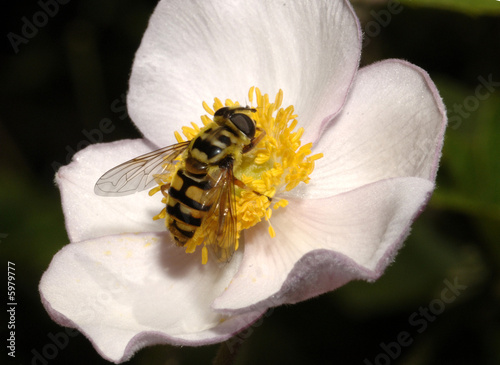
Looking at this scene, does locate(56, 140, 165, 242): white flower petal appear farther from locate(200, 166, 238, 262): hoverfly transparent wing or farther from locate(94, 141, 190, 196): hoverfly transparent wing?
locate(200, 166, 238, 262): hoverfly transparent wing

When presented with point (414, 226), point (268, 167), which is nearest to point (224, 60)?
point (268, 167)

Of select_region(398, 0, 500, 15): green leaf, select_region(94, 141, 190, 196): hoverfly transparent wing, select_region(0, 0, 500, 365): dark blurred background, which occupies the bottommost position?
select_region(0, 0, 500, 365): dark blurred background

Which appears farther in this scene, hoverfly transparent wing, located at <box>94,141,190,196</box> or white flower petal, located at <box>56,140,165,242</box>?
white flower petal, located at <box>56,140,165,242</box>

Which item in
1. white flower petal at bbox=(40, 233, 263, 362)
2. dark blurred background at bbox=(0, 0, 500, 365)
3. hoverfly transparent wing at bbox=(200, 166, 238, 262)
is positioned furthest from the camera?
dark blurred background at bbox=(0, 0, 500, 365)

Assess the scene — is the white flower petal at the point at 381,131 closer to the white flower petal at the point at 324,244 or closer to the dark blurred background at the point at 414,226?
the white flower petal at the point at 324,244

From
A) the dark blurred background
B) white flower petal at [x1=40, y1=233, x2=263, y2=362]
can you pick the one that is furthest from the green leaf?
white flower petal at [x1=40, y1=233, x2=263, y2=362]

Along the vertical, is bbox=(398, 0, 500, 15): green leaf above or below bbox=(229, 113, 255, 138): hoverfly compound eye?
below
